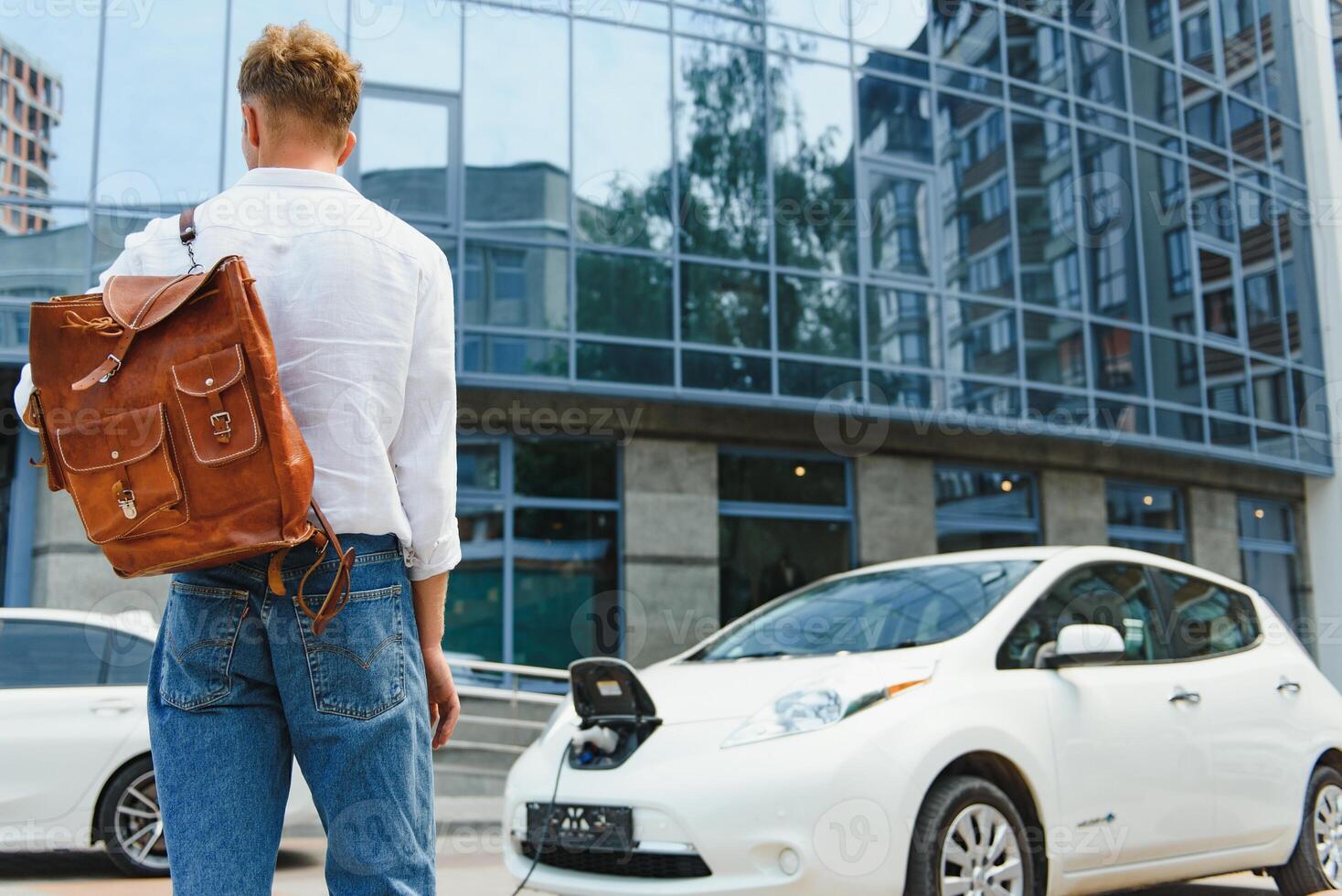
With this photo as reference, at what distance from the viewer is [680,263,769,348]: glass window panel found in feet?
45.9

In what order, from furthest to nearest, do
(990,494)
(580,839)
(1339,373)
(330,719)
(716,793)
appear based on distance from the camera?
(1339,373) → (990,494) → (580,839) → (716,793) → (330,719)

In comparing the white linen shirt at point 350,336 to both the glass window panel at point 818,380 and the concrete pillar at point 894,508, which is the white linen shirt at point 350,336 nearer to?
the glass window panel at point 818,380

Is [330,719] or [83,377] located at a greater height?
[83,377]

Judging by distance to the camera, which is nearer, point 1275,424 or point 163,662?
point 163,662

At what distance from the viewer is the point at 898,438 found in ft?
51.5

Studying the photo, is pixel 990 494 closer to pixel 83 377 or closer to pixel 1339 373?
pixel 1339 373

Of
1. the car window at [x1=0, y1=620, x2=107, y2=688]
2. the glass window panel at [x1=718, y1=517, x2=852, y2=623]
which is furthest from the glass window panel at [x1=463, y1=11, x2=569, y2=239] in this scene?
the car window at [x1=0, y1=620, x2=107, y2=688]

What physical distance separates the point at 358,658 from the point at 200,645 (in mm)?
203

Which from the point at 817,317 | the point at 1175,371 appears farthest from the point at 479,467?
the point at 1175,371

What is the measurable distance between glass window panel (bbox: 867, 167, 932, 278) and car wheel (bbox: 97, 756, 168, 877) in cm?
1016

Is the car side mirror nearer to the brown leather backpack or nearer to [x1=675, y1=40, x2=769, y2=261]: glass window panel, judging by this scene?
the brown leather backpack

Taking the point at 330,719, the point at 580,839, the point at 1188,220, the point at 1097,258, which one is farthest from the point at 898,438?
the point at 330,719

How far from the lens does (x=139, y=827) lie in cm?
704

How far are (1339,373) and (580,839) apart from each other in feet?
63.2
